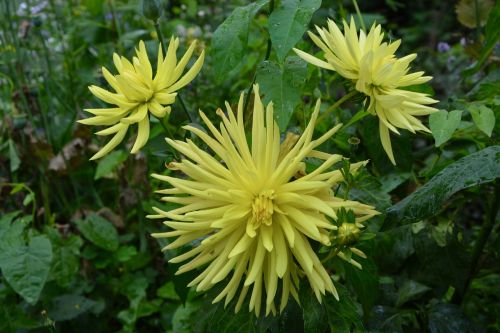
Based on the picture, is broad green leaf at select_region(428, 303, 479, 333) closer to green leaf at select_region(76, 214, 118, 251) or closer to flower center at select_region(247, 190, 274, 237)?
flower center at select_region(247, 190, 274, 237)

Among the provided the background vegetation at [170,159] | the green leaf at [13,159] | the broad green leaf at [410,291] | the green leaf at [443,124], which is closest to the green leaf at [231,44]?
the background vegetation at [170,159]

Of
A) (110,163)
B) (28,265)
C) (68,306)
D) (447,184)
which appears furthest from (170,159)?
(110,163)

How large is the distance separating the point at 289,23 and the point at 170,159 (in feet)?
0.86

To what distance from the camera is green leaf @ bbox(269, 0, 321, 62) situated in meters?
0.77

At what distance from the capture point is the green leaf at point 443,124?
0.86 m

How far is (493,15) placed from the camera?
1.04m

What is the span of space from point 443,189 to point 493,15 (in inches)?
14.5

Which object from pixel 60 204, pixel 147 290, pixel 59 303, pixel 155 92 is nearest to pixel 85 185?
pixel 60 204

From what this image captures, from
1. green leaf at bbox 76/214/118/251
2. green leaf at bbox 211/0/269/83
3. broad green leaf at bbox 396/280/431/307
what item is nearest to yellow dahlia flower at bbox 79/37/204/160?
green leaf at bbox 211/0/269/83

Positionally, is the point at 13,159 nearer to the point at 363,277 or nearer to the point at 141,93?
the point at 141,93

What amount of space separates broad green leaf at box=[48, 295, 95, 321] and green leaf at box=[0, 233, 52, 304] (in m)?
0.15

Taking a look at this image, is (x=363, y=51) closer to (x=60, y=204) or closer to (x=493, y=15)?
(x=493, y=15)

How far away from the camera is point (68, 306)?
138 cm

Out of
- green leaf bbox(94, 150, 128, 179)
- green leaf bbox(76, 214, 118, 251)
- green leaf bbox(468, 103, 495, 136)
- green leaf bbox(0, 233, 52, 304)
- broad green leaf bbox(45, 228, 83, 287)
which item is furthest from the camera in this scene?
green leaf bbox(94, 150, 128, 179)
